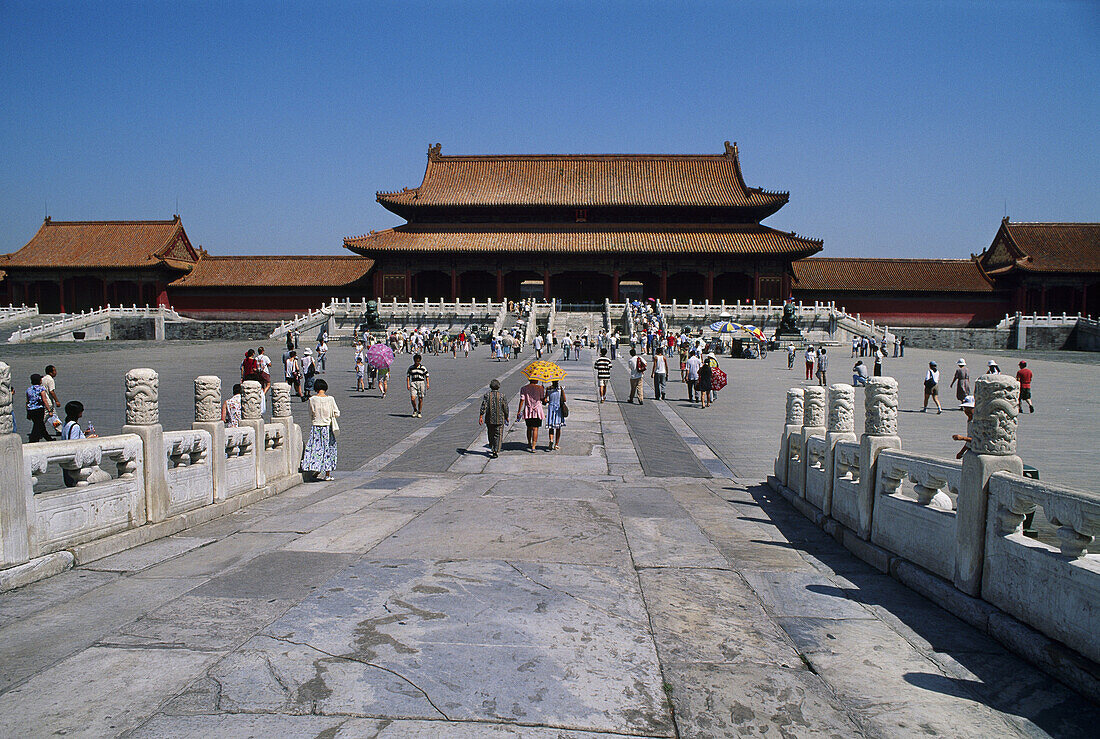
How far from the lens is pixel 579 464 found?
1108 cm

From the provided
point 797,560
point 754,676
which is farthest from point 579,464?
point 754,676

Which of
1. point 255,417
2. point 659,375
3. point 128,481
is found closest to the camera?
point 128,481

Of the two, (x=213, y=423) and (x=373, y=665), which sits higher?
(x=213, y=423)

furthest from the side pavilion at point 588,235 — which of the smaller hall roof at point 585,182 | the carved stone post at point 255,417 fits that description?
the carved stone post at point 255,417

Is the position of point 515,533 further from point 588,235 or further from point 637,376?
point 588,235

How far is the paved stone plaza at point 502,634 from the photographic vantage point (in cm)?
329

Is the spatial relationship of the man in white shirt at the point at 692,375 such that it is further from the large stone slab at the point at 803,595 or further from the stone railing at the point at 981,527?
the large stone slab at the point at 803,595

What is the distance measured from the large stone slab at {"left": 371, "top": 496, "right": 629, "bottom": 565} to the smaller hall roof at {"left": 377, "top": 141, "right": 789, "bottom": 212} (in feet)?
154

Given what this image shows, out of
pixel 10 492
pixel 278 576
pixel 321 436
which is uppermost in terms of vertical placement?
pixel 10 492

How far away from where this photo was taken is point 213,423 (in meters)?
7.23

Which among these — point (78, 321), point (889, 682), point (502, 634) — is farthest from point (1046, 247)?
point (78, 321)

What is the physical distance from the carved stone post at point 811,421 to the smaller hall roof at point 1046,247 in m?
49.7

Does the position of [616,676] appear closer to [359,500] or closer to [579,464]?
[359,500]

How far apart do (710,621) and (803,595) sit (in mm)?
983
